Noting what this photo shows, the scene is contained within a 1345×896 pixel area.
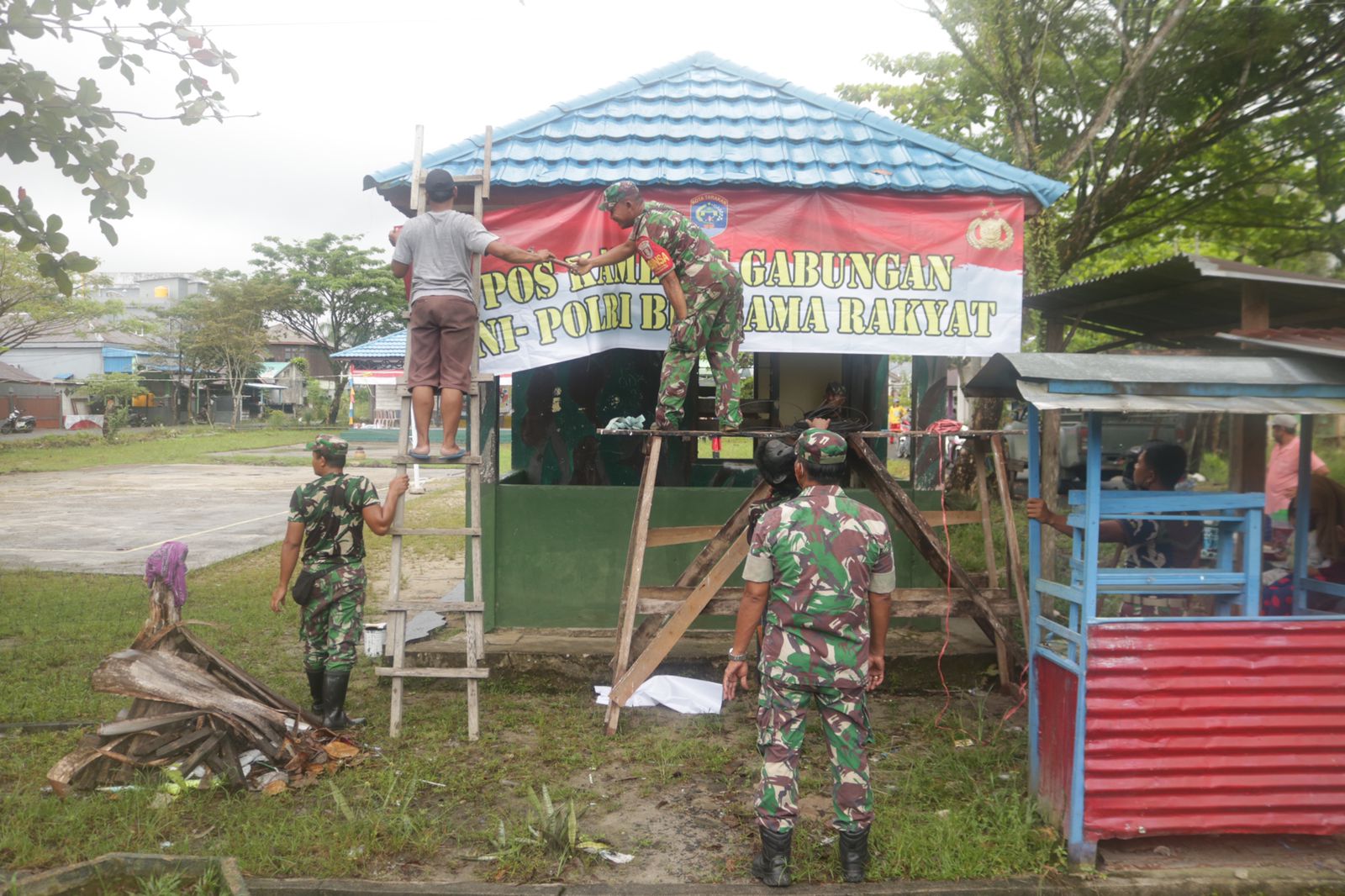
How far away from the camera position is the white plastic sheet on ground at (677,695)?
6.54 m

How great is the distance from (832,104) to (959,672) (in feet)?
15.9

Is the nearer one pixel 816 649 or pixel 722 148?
pixel 816 649

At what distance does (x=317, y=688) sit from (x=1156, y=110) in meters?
Answer: 13.8

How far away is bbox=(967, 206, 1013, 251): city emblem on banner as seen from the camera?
7.13 m

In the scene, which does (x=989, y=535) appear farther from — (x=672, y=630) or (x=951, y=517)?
(x=672, y=630)

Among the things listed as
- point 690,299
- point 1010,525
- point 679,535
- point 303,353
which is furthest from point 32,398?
point 1010,525

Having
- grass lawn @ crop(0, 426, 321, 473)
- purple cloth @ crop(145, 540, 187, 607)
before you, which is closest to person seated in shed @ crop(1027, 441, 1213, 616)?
purple cloth @ crop(145, 540, 187, 607)

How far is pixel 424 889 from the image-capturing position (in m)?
4.09

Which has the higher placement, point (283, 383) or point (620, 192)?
point (283, 383)

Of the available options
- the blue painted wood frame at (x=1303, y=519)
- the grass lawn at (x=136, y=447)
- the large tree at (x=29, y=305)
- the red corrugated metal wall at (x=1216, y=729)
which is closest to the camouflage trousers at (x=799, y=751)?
the red corrugated metal wall at (x=1216, y=729)

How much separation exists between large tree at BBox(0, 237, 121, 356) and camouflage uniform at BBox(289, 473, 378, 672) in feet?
92.9

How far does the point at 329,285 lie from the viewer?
49344mm

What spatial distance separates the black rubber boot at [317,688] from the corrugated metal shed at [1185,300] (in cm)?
536

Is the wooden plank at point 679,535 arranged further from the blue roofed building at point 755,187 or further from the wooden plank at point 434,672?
the wooden plank at point 434,672
